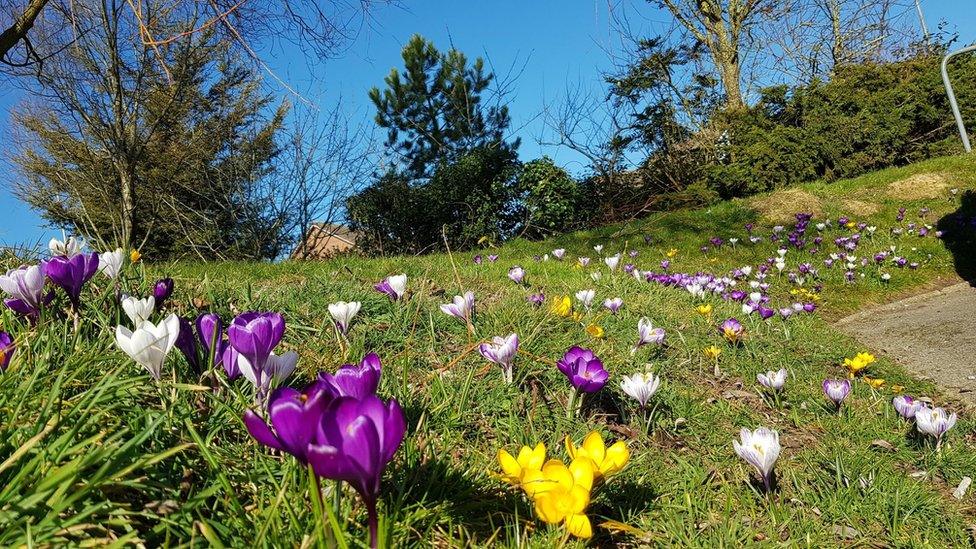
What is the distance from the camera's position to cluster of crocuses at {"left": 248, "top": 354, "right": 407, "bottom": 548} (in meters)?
0.69

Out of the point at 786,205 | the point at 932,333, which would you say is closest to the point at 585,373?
the point at 932,333

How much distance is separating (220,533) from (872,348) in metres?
4.81

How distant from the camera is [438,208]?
1395cm

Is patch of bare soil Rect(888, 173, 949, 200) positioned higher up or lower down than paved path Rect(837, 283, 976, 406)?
higher up

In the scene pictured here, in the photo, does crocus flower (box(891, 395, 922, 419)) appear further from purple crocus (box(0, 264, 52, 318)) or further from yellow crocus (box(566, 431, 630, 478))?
purple crocus (box(0, 264, 52, 318))

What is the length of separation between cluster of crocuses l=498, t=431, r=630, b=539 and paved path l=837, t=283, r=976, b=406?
3.39m

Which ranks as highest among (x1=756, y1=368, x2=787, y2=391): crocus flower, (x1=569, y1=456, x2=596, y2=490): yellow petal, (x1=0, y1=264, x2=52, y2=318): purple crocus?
(x1=0, y1=264, x2=52, y2=318): purple crocus

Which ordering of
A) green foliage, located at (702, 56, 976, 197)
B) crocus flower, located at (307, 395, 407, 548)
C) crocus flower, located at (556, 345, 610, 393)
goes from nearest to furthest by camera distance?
crocus flower, located at (307, 395, 407, 548)
crocus flower, located at (556, 345, 610, 393)
green foliage, located at (702, 56, 976, 197)

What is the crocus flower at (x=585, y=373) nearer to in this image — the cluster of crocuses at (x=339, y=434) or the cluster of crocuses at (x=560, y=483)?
the cluster of crocuses at (x=560, y=483)

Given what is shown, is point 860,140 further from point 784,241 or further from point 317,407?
point 317,407

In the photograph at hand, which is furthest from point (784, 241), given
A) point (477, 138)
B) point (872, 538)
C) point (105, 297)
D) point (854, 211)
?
point (477, 138)

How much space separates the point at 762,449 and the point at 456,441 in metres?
0.77

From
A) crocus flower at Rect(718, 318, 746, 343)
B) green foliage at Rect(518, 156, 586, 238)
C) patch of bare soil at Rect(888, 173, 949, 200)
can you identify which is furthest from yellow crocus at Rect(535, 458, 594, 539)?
green foliage at Rect(518, 156, 586, 238)

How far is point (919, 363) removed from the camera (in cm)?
399
